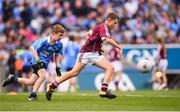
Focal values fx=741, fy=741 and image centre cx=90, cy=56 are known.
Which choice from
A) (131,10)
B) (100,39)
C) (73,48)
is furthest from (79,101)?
(131,10)

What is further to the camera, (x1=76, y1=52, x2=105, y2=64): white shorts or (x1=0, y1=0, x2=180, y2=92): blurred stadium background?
(x1=0, y1=0, x2=180, y2=92): blurred stadium background

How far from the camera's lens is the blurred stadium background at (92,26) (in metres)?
29.1

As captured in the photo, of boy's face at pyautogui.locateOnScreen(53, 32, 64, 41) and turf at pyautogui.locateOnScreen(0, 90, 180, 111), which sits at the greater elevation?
boy's face at pyautogui.locateOnScreen(53, 32, 64, 41)

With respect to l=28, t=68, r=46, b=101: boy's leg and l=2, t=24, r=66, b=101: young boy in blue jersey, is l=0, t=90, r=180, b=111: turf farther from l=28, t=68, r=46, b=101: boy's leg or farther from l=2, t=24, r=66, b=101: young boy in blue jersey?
l=2, t=24, r=66, b=101: young boy in blue jersey

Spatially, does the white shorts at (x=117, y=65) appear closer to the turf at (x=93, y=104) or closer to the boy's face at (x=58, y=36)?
the turf at (x=93, y=104)

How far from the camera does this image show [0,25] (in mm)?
30719

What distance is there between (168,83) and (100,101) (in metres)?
12.0

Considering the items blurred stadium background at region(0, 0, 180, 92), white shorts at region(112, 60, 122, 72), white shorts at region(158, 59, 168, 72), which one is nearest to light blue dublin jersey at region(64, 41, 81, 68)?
blurred stadium background at region(0, 0, 180, 92)

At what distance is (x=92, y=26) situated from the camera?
102 ft

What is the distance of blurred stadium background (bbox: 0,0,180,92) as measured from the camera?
2906cm

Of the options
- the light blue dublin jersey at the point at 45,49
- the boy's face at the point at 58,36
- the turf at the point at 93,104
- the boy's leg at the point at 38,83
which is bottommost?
the turf at the point at 93,104

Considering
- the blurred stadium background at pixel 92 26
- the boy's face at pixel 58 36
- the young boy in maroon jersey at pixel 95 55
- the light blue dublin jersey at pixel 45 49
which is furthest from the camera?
the blurred stadium background at pixel 92 26

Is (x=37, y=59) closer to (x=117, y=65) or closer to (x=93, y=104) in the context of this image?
(x=93, y=104)

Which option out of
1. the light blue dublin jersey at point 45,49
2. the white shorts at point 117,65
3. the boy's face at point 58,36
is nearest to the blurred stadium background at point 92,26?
the white shorts at point 117,65
